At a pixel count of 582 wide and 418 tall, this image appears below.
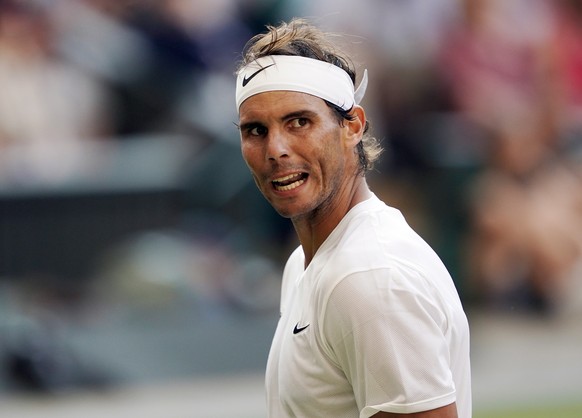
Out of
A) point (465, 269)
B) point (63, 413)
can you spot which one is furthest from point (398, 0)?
point (63, 413)

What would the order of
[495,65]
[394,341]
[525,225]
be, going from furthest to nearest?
1. [495,65]
2. [525,225]
3. [394,341]

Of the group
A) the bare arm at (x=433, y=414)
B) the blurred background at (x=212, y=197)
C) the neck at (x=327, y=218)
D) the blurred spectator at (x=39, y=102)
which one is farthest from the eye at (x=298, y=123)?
the blurred spectator at (x=39, y=102)

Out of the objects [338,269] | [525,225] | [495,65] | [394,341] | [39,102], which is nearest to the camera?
[394,341]

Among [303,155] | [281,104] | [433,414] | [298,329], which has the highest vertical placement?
[281,104]

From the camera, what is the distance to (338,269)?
2.81 m

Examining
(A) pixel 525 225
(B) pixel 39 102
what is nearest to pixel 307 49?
(B) pixel 39 102

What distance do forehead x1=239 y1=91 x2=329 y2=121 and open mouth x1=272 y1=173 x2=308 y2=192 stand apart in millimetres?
163

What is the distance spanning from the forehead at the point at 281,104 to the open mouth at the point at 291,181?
163mm

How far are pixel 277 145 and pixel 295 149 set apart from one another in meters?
0.05

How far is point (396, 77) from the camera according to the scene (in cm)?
925

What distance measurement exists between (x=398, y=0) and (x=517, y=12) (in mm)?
968

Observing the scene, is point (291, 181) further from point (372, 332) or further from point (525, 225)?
point (525, 225)

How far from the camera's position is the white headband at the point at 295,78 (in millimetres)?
3061

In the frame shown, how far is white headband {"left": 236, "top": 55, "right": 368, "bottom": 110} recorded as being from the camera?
10.0 feet
